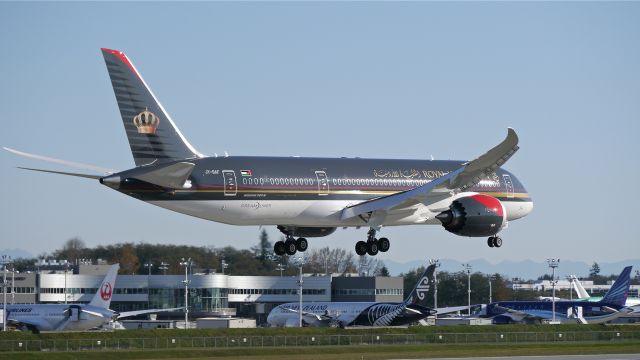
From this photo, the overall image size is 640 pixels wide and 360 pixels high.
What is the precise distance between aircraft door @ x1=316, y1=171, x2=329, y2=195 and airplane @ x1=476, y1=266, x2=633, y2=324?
5242 cm

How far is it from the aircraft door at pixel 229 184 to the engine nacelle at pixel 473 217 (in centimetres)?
1198

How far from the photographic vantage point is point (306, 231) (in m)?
62.2

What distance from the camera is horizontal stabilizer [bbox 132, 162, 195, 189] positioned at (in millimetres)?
51250

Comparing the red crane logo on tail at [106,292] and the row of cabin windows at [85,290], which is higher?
the red crane logo on tail at [106,292]

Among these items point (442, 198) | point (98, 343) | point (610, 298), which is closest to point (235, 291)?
point (610, 298)

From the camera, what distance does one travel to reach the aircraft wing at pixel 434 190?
55037mm

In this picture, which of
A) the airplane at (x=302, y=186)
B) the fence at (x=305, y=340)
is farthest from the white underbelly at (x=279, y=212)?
the fence at (x=305, y=340)

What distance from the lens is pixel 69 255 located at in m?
171

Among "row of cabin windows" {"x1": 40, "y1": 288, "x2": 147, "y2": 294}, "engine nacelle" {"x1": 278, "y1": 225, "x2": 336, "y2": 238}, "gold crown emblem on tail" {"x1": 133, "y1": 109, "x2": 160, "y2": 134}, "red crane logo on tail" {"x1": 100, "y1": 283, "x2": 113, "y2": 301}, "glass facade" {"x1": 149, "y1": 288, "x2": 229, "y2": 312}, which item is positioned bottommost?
"glass facade" {"x1": 149, "y1": 288, "x2": 229, "y2": 312}

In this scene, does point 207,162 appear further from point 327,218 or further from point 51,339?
point 51,339

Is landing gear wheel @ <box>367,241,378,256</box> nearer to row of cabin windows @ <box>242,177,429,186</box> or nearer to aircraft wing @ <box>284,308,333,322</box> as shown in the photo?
row of cabin windows @ <box>242,177,429,186</box>

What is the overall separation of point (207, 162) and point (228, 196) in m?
1.93

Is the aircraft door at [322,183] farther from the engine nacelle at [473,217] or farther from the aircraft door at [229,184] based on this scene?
the engine nacelle at [473,217]

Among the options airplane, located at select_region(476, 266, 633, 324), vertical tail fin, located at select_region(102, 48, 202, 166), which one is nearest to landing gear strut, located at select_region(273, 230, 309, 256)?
vertical tail fin, located at select_region(102, 48, 202, 166)
